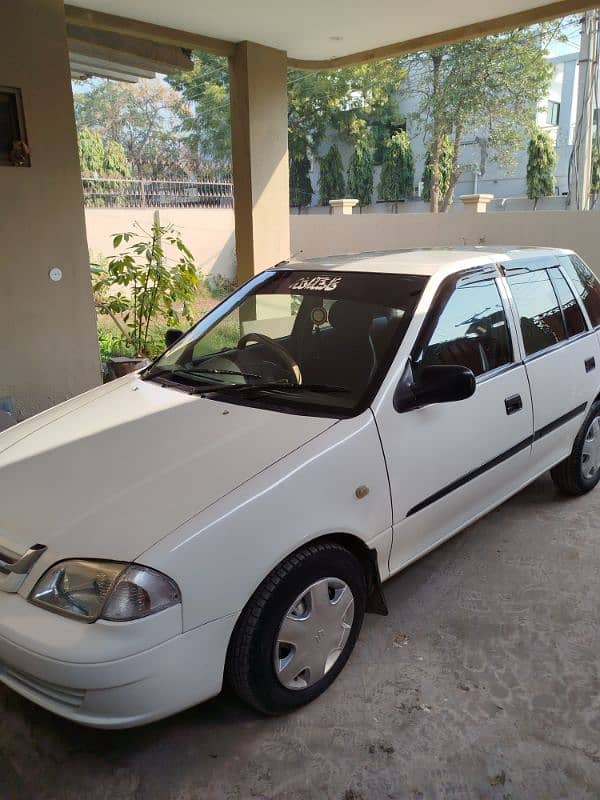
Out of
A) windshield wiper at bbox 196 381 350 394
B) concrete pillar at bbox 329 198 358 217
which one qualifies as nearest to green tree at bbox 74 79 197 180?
concrete pillar at bbox 329 198 358 217

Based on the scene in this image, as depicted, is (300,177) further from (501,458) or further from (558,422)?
(501,458)

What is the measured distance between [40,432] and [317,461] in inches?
53.7

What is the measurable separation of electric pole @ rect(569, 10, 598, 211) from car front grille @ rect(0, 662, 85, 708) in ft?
48.3

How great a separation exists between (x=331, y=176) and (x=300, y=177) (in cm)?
195

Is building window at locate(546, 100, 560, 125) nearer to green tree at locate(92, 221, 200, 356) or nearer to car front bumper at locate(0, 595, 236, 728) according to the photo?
green tree at locate(92, 221, 200, 356)

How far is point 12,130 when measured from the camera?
5020mm

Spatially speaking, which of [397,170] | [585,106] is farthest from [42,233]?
[397,170]

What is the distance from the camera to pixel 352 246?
15.8 m

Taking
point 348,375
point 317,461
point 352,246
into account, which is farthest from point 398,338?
point 352,246

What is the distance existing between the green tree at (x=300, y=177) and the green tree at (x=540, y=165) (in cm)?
999

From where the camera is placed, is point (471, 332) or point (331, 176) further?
point (331, 176)

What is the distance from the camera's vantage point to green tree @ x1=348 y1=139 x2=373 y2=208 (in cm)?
2706

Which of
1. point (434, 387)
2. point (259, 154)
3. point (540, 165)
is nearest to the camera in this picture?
point (434, 387)

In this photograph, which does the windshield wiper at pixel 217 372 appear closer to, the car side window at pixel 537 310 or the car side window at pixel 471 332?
the car side window at pixel 471 332
